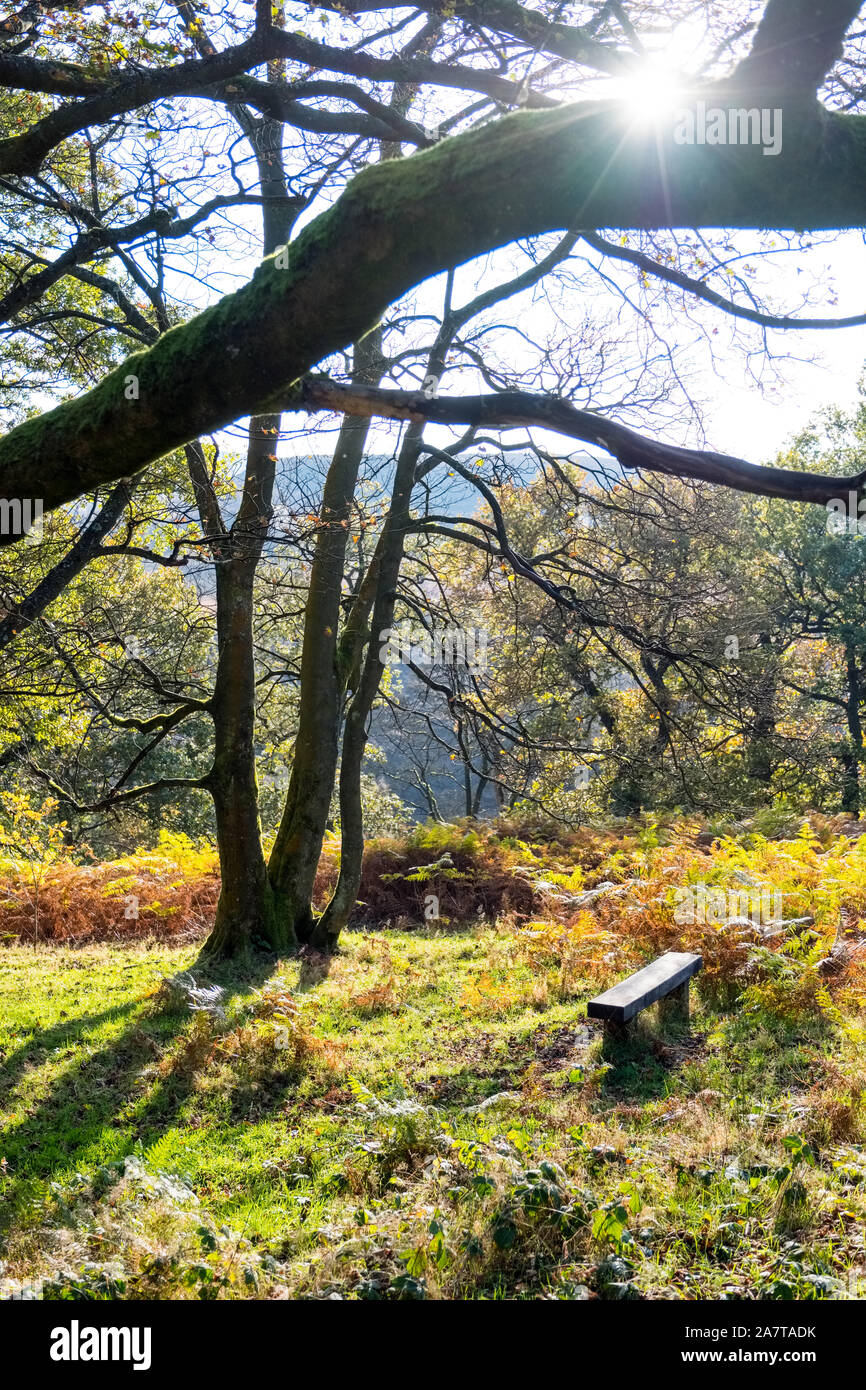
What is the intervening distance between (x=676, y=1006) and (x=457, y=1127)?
2.36 metres

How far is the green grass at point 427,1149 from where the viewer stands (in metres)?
3.51

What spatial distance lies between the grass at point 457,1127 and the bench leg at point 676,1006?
0.49ft

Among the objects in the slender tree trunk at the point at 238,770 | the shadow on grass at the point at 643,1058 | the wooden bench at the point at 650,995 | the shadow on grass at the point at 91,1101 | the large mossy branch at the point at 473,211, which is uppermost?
the large mossy branch at the point at 473,211

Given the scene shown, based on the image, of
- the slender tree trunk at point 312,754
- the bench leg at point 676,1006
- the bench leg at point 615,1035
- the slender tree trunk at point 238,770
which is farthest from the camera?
the slender tree trunk at point 312,754

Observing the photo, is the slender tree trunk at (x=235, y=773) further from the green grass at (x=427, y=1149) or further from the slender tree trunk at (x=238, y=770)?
the green grass at (x=427, y=1149)

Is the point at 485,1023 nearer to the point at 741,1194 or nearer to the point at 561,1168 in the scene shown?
the point at 561,1168

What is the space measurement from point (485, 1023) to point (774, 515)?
56.8 ft

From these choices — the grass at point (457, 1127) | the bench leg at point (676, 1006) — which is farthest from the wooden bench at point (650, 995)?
the grass at point (457, 1127)

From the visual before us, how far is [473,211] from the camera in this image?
10.6 feet

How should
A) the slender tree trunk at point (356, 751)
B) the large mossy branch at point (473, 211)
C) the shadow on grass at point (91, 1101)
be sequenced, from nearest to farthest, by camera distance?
the large mossy branch at point (473, 211)
the shadow on grass at point (91, 1101)
the slender tree trunk at point (356, 751)

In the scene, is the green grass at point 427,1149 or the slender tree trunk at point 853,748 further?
the slender tree trunk at point 853,748

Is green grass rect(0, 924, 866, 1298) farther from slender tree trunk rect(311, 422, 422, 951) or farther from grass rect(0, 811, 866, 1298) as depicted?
slender tree trunk rect(311, 422, 422, 951)

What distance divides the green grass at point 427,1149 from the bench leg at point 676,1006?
0.18m

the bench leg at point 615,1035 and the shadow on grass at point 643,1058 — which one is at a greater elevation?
the bench leg at point 615,1035
